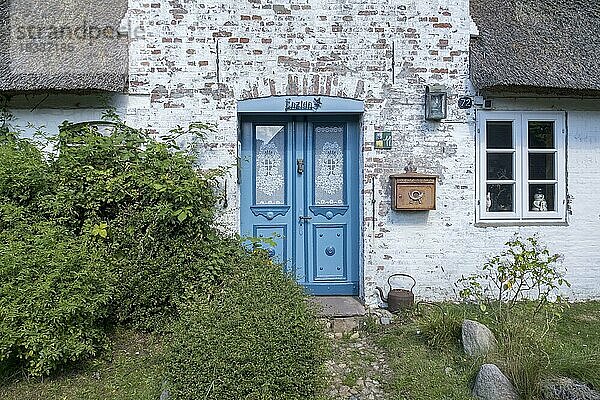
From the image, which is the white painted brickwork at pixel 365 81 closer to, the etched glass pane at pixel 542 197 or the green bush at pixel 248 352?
the etched glass pane at pixel 542 197

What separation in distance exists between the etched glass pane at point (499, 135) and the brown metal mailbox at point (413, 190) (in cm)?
101

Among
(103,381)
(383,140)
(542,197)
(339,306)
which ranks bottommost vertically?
(103,381)

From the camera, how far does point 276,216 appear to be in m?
7.13

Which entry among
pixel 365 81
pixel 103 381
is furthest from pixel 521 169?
pixel 103 381

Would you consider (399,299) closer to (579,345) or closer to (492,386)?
(579,345)

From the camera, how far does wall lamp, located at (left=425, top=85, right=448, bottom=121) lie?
6.88m

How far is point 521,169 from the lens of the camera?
7.19 metres

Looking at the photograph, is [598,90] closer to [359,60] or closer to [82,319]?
[359,60]

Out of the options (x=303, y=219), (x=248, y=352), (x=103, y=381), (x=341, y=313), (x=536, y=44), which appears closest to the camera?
(x=248, y=352)

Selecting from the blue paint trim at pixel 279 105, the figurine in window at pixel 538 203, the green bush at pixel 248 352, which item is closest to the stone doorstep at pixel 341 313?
the green bush at pixel 248 352

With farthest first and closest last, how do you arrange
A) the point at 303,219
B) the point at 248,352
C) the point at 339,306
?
the point at 303,219 < the point at 339,306 < the point at 248,352

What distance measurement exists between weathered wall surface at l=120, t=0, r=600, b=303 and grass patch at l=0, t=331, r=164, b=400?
2095mm

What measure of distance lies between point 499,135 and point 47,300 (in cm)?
557

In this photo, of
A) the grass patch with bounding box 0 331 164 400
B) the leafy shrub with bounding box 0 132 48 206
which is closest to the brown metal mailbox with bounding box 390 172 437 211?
the grass patch with bounding box 0 331 164 400
